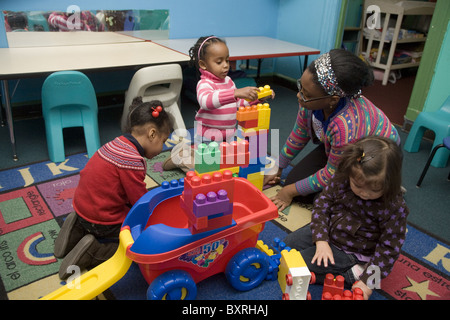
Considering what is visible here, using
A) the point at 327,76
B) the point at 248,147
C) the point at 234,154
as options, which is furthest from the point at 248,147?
the point at 327,76

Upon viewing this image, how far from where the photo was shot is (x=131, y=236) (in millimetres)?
1305

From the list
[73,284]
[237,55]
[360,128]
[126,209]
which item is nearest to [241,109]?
[360,128]

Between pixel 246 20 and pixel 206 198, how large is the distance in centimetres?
353

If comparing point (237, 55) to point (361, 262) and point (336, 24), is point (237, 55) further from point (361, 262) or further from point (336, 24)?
point (361, 262)

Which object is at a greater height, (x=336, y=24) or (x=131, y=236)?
(x=336, y=24)

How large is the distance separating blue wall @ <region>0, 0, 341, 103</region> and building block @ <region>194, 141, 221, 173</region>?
8.00 feet

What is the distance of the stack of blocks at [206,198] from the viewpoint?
1.14m

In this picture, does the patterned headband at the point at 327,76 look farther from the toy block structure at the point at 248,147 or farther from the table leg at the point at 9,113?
the table leg at the point at 9,113

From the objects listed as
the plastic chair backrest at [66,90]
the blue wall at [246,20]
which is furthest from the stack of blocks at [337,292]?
the blue wall at [246,20]

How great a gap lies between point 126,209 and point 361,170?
102 centimetres

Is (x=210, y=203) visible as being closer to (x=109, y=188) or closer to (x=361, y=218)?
(x=109, y=188)

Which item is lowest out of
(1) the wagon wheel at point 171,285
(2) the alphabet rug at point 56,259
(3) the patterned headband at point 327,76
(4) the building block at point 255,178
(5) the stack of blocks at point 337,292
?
(2) the alphabet rug at point 56,259

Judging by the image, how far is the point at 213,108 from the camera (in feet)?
6.82

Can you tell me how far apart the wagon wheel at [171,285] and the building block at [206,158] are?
0.39m
